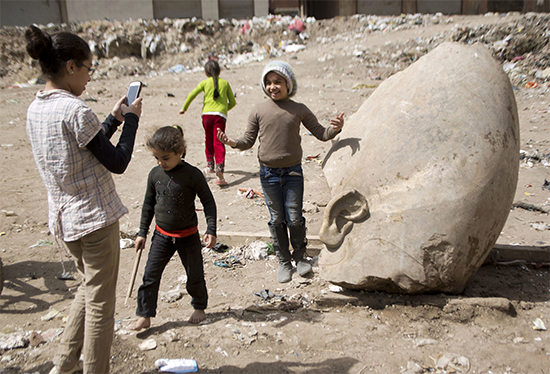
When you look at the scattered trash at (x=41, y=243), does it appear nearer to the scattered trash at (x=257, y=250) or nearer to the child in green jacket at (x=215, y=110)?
the scattered trash at (x=257, y=250)

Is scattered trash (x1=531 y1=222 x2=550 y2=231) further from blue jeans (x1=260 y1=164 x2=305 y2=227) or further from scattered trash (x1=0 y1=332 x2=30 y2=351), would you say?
scattered trash (x1=0 y1=332 x2=30 y2=351)

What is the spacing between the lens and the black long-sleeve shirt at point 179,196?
2646 millimetres

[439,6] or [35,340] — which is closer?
[35,340]

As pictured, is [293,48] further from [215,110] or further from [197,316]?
[197,316]

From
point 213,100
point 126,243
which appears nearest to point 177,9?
point 213,100

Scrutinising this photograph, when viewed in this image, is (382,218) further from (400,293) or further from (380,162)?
(400,293)

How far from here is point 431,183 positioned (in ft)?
8.65

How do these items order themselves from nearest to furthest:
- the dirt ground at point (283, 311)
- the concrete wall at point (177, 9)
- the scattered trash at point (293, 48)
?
the dirt ground at point (283, 311) → the scattered trash at point (293, 48) → the concrete wall at point (177, 9)

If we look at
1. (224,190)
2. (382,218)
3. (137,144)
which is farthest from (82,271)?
(137,144)

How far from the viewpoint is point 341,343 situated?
8.55 ft

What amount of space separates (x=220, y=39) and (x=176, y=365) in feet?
53.2

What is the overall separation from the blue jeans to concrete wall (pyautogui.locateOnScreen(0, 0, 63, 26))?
65.1ft

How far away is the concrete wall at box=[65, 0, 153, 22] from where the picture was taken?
1823 centimetres

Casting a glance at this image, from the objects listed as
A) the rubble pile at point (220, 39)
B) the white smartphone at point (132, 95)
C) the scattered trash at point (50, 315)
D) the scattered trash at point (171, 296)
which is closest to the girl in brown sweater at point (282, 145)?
the scattered trash at point (171, 296)
